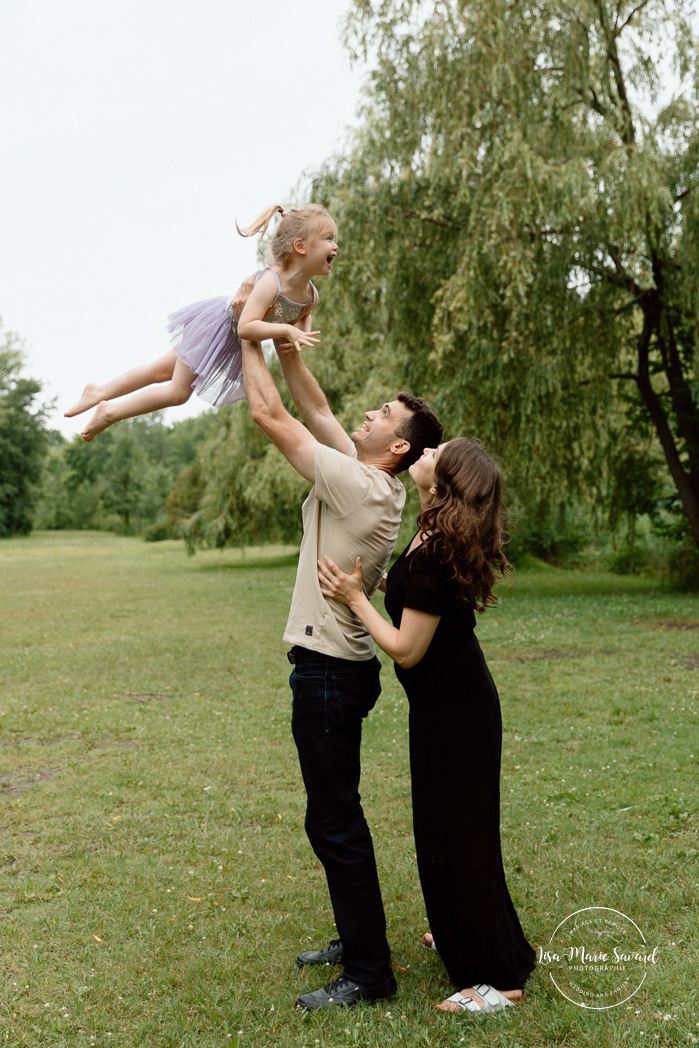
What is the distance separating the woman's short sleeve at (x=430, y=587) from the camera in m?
3.43

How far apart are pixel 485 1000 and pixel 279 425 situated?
91.5 inches

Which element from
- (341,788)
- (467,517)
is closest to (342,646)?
(341,788)

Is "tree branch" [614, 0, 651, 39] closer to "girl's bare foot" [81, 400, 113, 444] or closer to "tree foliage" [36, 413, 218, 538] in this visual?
"girl's bare foot" [81, 400, 113, 444]

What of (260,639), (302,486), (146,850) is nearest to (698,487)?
(260,639)

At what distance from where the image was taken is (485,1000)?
358 cm

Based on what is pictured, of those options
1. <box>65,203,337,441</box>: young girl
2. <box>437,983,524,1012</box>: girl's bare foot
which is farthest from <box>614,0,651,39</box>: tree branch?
<box>437,983,524,1012</box>: girl's bare foot

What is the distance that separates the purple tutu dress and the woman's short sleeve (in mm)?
1261

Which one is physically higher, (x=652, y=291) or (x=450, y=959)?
(x=652, y=291)

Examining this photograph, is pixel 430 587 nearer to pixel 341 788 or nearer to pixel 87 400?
pixel 341 788

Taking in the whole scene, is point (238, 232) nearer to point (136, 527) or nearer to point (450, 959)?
point (450, 959)

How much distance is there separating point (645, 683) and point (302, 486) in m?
15.2

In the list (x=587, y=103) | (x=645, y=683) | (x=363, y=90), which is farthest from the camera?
(x=363, y=90)

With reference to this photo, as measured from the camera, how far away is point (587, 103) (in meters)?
Result: 13.5

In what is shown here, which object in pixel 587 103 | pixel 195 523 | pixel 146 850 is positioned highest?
pixel 587 103
